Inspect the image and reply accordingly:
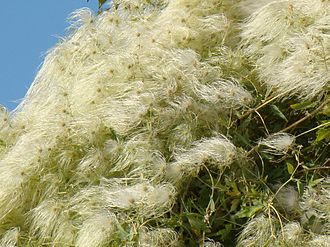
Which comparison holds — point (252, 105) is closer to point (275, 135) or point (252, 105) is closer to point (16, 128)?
point (275, 135)

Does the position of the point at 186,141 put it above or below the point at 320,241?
above

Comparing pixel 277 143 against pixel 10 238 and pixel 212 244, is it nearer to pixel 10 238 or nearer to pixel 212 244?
pixel 212 244

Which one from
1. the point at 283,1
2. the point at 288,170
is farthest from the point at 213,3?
the point at 288,170

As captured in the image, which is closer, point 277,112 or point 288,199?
point 288,199

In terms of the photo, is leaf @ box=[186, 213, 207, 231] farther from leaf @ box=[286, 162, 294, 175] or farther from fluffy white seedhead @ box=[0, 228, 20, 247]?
fluffy white seedhead @ box=[0, 228, 20, 247]

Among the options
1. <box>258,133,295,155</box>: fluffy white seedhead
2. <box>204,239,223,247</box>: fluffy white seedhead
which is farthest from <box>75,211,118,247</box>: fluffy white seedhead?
<box>258,133,295,155</box>: fluffy white seedhead

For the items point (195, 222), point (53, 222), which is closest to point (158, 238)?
point (195, 222)
